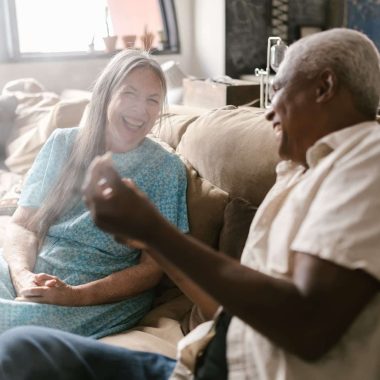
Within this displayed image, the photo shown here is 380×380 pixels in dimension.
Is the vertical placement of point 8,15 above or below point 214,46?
above

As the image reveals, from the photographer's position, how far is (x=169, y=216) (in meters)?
1.58

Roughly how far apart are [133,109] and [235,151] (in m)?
0.31

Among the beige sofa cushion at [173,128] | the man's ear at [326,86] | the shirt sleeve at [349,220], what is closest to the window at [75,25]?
the beige sofa cushion at [173,128]

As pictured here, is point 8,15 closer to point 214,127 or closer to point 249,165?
point 214,127

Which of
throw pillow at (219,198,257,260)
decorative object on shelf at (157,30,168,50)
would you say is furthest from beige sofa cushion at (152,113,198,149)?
decorative object on shelf at (157,30,168,50)

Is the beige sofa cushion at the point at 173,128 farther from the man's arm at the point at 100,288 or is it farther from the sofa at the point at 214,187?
the man's arm at the point at 100,288

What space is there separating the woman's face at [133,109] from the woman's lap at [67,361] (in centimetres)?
67

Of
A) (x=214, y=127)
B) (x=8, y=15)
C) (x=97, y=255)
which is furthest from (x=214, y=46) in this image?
(x=97, y=255)

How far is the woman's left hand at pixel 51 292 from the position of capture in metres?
1.44

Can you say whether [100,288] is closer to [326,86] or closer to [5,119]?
[326,86]

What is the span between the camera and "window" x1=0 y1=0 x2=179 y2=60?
4398 mm

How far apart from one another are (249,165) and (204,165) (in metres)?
0.22

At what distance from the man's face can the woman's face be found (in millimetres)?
723

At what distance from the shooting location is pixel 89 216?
1.58 m
